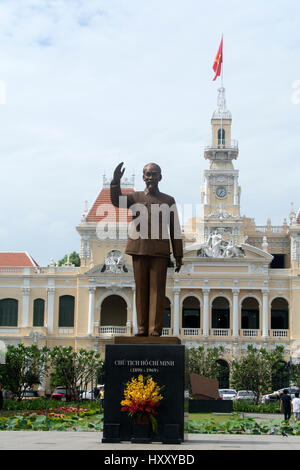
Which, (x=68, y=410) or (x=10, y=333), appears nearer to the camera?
(x=68, y=410)

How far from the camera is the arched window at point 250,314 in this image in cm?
5888

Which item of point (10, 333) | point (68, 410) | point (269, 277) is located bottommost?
point (68, 410)

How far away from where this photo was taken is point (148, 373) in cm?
1540

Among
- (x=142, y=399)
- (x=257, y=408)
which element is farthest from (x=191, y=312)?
(x=142, y=399)

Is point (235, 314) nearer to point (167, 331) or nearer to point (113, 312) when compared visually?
point (167, 331)

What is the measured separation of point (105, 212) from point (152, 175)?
146 feet

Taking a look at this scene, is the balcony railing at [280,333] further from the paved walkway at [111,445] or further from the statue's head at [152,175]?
the statue's head at [152,175]

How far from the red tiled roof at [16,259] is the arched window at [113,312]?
6.76 metres

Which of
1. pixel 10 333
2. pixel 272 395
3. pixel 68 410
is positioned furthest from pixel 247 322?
pixel 68 410

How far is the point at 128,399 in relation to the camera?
15094 mm

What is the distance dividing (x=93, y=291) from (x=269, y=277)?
40.3 feet
